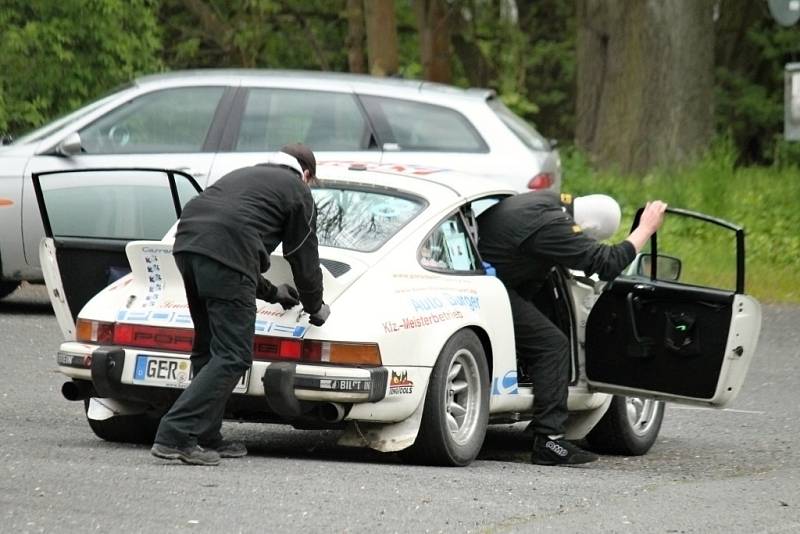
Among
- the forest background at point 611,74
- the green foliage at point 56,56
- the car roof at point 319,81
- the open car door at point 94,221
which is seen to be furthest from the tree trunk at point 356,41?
the open car door at point 94,221

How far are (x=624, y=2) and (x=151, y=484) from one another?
1527 cm

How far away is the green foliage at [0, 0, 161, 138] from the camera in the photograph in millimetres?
18875

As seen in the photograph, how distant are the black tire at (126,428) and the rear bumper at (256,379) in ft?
1.52

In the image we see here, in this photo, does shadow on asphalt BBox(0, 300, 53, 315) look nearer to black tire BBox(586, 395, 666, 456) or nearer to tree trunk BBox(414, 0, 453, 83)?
black tire BBox(586, 395, 666, 456)

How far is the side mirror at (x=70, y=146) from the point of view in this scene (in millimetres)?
13766

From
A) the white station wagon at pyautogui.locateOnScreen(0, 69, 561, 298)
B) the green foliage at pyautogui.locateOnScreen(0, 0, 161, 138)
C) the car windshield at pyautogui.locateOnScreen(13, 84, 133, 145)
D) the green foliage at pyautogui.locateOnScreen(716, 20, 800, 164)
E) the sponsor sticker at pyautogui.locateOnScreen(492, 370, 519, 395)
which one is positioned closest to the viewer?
the sponsor sticker at pyautogui.locateOnScreen(492, 370, 519, 395)

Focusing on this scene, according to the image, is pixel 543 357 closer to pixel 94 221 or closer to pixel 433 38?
pixel 94 221

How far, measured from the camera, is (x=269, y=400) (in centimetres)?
811

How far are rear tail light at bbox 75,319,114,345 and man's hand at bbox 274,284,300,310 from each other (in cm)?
81

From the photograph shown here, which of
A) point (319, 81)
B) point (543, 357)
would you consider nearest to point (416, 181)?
point (543, 357)

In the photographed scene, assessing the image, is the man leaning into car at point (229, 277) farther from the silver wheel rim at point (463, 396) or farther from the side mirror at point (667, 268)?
the side mirror at point (667, 268)

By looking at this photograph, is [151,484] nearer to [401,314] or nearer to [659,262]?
[401,314]

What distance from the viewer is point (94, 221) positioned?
10812 millimetres

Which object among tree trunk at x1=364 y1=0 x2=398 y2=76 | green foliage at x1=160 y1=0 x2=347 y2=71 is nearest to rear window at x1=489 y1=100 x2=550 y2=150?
tree trunk at x1=364 y1=0 x2=398 y2=76
